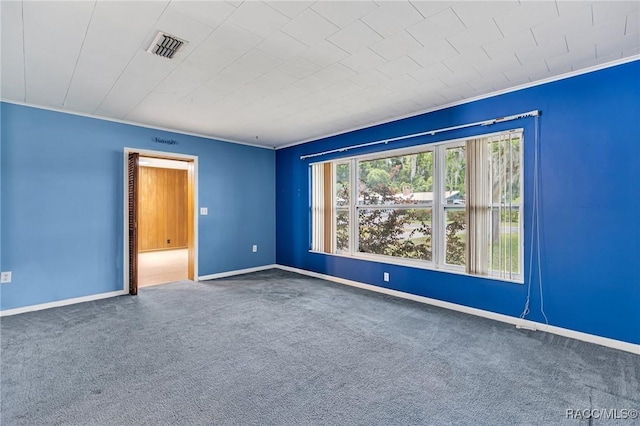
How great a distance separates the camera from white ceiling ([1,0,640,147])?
199cm

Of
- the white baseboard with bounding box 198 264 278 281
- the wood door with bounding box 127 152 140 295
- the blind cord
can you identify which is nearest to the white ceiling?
the blind cord

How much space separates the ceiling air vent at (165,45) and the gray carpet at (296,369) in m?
2.53

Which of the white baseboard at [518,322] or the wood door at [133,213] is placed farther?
the wood door at [133,213]

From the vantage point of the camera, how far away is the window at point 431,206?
3387 millimetres

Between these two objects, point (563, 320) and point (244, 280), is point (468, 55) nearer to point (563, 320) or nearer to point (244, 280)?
point (563, 320)

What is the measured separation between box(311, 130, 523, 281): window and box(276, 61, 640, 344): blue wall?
15 cm

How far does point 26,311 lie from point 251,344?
306 cm

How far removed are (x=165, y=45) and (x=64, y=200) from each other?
2946 mm

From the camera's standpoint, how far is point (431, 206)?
4098mm

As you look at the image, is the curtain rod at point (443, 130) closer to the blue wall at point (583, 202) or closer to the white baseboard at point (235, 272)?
the blue wall at point (583, 202)

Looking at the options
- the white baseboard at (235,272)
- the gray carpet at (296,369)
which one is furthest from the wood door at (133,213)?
the white baseboard at (235,272)

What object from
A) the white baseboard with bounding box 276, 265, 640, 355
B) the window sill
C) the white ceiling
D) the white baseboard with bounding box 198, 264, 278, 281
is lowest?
the white baseboard with bounding box 276, 265, 640, 355

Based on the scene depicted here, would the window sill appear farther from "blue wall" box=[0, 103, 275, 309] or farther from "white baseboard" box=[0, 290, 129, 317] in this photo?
"white baseboard" box=[0, 290, 129, 317]

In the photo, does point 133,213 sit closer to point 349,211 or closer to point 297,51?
point 349,211
